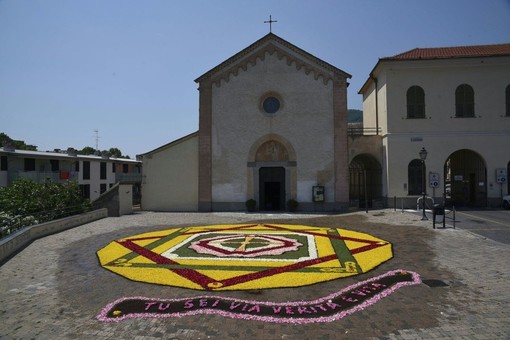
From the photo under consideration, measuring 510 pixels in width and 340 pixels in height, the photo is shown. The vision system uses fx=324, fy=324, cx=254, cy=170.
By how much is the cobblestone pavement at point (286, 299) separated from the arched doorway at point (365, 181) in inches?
523

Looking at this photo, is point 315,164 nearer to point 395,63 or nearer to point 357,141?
point 357,141

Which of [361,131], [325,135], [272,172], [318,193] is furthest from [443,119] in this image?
[272,172]

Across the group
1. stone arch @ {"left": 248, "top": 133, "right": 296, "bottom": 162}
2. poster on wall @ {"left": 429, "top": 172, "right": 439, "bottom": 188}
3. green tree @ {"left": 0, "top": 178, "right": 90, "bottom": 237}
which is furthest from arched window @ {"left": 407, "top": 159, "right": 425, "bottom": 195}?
green tree @ {"left": 0, "top": 178, "right": 90, "bottom": 237}

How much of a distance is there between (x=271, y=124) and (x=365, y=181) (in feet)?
30.0

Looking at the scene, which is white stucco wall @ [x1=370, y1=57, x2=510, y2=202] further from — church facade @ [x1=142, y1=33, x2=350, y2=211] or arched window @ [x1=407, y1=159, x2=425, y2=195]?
church facade @ [x1=142, y1=33, x2=350, y2=211]

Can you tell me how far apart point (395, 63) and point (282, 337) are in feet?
78.1

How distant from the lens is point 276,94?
83.4ft

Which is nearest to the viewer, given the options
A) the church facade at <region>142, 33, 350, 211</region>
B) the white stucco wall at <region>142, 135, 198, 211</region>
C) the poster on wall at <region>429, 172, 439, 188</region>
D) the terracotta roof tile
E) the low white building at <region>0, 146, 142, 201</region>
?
the poster on wall at <region>429, 172, 439, 188</region>

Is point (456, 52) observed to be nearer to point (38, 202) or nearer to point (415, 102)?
point (415, 102)

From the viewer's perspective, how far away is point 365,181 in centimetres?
2675

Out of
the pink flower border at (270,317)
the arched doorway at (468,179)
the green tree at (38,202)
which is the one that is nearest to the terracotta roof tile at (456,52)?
the arched doorway at (468,179)

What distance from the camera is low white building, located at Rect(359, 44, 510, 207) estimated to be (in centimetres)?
2348

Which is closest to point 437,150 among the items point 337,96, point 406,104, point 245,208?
point 406,104

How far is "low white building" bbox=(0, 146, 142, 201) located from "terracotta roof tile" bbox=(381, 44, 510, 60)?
79.5 feet
